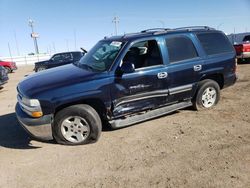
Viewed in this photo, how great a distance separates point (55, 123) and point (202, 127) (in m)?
2.85

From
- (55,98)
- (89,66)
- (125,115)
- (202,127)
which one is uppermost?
(89,66)

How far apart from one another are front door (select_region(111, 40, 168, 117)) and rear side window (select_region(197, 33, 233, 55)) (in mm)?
1397

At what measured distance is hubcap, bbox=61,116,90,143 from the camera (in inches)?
198

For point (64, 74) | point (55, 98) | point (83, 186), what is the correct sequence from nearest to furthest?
point (83, 186) < point (55, 98) < point (64, 74)

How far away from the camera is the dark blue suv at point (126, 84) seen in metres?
4.89

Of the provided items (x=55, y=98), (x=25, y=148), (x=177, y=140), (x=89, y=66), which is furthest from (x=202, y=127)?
(x=25, y=148)

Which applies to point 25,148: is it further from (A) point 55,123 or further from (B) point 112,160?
(B) point 112,160

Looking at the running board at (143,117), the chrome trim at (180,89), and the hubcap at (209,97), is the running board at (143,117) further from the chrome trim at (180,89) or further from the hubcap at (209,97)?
the hubcap at (209,97)

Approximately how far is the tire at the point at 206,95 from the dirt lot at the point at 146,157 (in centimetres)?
43

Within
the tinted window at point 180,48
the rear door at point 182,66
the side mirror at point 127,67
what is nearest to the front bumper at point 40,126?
the side mirror at point 127,67

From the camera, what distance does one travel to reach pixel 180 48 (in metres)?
6.18

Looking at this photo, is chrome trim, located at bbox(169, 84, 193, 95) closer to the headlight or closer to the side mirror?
the side mirror

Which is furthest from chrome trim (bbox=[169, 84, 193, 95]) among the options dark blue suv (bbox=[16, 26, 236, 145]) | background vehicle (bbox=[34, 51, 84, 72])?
background vehicle (bbox=[34, 51, 84, 72])

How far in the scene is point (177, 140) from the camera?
201 inches
